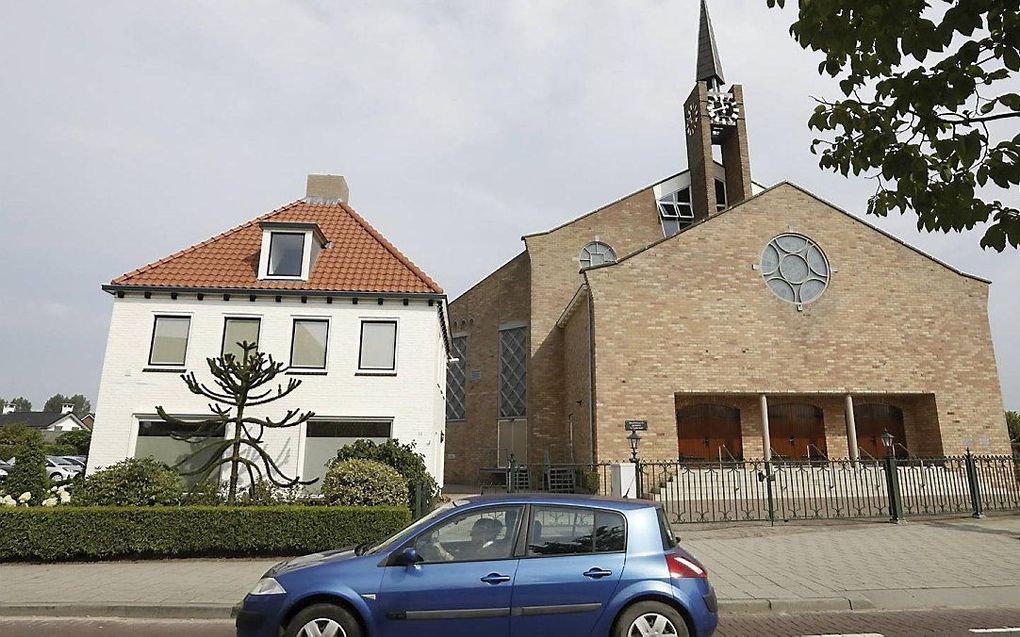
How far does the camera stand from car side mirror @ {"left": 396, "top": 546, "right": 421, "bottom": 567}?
4.97 meters

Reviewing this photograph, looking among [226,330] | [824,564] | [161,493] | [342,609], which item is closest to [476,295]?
[226,330]

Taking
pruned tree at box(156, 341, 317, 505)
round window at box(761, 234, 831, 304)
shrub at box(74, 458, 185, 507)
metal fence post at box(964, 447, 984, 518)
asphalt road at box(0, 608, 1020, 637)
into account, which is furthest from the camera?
round window at box(761, 234, 831, 304)

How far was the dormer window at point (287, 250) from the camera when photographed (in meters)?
16.3

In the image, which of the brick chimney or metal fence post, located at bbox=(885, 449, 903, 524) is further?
the brick chimney

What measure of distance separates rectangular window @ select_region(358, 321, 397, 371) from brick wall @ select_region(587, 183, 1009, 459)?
7491mm

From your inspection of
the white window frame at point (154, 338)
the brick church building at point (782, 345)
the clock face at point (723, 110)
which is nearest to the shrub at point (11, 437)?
the white window frame at point (154, 338)

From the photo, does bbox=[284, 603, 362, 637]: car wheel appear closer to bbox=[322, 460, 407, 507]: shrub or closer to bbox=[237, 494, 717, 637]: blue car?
bbox=[237, 494, 717, 637]: blue car

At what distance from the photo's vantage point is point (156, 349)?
15375 millimetres

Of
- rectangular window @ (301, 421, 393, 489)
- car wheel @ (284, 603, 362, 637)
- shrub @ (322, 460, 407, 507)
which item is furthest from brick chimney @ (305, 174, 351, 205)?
car wheel @ (284, 603, 362, 637)

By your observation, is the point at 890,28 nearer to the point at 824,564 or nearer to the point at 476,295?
the point at 824,564

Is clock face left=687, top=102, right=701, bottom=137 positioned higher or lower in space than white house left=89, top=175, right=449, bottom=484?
higher

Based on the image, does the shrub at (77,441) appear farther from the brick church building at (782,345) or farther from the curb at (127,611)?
the curb at (127,611)

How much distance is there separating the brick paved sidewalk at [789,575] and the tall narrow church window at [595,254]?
687 inches

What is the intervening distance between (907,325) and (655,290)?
31.8 feet
